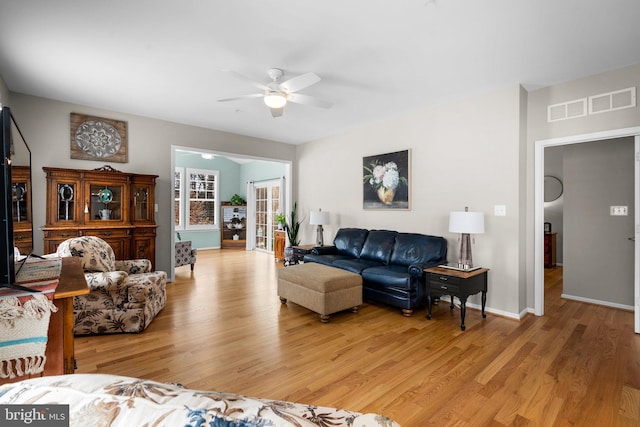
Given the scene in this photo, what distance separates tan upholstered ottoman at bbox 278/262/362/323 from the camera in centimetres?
324

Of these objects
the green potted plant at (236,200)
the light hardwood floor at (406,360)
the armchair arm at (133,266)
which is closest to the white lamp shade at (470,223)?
the light hardwood floor at (406,360)

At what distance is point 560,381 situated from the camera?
215 cm

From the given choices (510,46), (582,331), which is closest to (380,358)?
(582,331)

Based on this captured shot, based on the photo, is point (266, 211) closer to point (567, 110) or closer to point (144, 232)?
point (144, 232)

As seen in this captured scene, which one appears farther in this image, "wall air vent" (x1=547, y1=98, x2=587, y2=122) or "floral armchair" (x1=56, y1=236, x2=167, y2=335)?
"wall air vent" (x1=547, y1=98, x2=587, y2=122)

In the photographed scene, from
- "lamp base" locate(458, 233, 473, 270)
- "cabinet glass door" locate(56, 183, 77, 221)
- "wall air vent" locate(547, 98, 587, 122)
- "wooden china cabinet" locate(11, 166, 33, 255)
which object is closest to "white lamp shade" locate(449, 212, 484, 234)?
"lamp base" locate(458, 233, 473, 270)

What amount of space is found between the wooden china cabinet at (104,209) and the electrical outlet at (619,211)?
6151mm

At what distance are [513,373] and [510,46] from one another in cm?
265

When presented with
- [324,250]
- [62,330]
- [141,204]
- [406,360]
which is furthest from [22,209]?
[324,250]

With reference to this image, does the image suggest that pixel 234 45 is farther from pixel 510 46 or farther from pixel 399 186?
pixel 399 186

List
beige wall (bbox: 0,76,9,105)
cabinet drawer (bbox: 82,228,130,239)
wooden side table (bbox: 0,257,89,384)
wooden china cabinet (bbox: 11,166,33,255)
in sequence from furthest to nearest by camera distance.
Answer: cabinet drawer (bbox: 82,228,130,239) < beige wall (bbox: 0,76,9,105) < wooden china cabinet (bbox: 11,166,33,255) < wooden side table (bbox: 0,257,89,384)

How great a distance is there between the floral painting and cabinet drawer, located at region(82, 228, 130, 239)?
360cm

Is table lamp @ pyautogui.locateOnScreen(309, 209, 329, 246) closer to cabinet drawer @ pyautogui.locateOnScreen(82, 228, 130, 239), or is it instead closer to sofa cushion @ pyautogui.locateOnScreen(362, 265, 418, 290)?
sofa cushion @ pyautogui.locateOnScreen(362, 265, 418, 290)

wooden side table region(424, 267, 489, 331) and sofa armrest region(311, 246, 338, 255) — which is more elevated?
sofa armrest region(311, 246, 338, 255)
